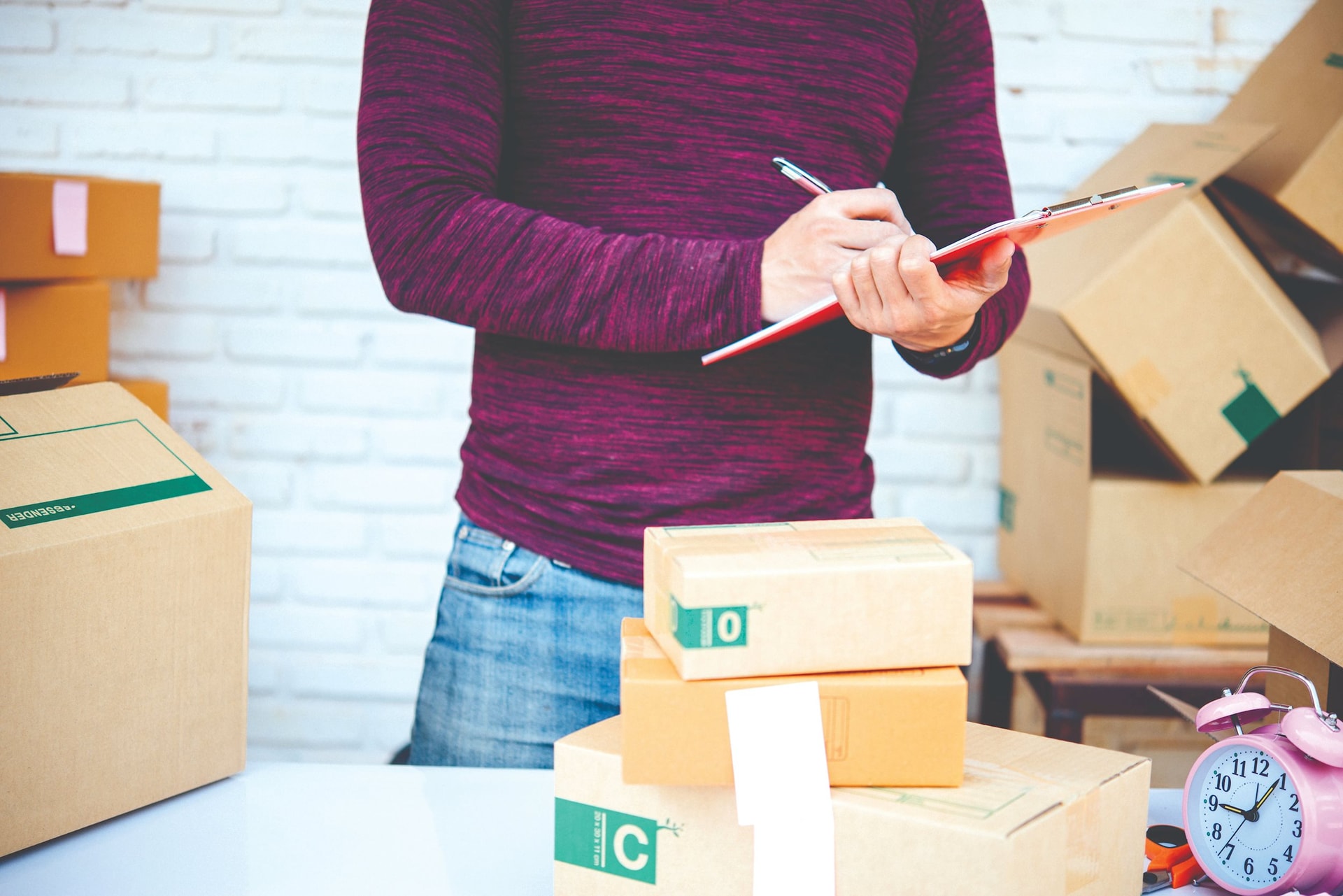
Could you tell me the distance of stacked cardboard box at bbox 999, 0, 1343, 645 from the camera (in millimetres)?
1400

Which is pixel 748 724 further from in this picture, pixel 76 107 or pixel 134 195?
pixel 76 107

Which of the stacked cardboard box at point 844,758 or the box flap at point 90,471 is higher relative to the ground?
the box flap at point 90,471

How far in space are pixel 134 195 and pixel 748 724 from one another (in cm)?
144

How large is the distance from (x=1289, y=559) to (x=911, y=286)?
0.35 meters

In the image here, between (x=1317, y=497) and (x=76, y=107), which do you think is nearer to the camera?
(x=1317, y=497)

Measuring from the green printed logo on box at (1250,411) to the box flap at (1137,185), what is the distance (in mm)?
236

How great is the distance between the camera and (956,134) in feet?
3.43

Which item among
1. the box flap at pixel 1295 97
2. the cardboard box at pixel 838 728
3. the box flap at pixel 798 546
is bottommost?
the cardboard box at pixel 838 728

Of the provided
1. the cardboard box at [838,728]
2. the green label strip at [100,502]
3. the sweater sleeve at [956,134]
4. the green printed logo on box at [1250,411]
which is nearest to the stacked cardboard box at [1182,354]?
the green printed logo on box at [1250,411]

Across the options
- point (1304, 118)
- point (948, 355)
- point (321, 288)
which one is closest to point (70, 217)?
point (321, 288)

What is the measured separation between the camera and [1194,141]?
1568 millimetres

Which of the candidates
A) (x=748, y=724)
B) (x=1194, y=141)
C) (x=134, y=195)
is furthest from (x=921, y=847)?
(x=134, y=195)

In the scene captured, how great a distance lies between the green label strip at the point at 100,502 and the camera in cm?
75

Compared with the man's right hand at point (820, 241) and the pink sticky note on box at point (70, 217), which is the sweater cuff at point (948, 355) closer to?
the man's right hand at point (820, 241)
